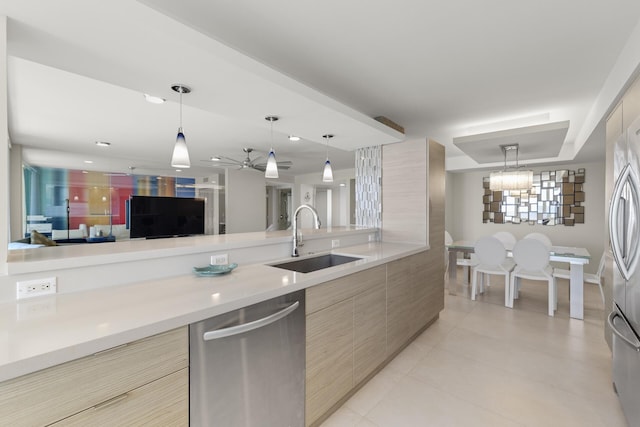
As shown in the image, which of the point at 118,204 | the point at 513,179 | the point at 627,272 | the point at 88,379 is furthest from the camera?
the point at 118,204

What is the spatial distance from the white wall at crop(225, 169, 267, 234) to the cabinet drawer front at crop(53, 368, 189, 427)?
6.02 metres

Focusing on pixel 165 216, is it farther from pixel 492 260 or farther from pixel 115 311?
pixel 492 260

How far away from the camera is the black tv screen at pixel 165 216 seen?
17.4ft

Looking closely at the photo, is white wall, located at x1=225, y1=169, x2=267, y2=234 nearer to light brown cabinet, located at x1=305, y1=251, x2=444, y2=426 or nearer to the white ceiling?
the white ceiling

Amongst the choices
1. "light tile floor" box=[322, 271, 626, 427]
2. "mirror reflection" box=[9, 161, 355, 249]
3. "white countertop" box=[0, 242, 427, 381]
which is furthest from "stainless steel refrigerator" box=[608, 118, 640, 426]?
"mirror reflection" box=[9, 161, 355, 249]

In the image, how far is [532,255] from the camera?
11.4ft

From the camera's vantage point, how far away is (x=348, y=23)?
158 cm

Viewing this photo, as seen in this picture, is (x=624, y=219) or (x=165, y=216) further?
(x=165, y=216)

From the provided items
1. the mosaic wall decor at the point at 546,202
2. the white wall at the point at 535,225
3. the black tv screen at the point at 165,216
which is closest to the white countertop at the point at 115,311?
the black tv screen at the point at 165,216

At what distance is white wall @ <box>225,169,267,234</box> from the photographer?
6848 mm

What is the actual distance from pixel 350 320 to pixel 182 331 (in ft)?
3.57

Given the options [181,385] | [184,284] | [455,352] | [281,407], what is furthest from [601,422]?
[184,284]

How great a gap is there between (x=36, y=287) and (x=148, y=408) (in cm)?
76

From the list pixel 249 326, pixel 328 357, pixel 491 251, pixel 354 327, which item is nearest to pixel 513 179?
pixel 491 251
